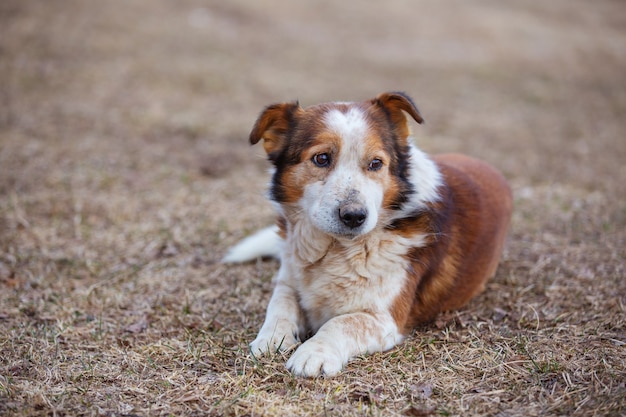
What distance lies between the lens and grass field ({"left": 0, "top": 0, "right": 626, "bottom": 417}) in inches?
146

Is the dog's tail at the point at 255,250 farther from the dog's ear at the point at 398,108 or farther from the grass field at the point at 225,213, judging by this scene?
the dog's ear at the point at 398,108

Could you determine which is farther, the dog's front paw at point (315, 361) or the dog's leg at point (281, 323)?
the dog's leg at point (281, 323)

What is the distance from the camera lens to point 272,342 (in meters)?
4.11

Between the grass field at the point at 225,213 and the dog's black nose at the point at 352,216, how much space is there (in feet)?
3.22

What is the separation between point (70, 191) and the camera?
7.61 meters

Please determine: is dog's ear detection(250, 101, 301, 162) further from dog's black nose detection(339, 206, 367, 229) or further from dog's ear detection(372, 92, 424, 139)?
dog's black nose detection(339, 206, 367, 229)

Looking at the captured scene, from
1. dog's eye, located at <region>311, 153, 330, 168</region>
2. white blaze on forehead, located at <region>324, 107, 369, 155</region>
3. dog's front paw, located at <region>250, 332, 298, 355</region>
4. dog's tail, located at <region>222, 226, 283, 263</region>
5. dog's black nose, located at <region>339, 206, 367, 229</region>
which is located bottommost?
dog's tail, located at <region>222, 226, 283, 263</region>

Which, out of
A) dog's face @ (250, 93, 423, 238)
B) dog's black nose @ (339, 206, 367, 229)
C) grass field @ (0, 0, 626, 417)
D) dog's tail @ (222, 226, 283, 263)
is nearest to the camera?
grass field @ (0, 0, 626, 417)

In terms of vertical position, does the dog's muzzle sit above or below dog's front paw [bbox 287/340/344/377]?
above

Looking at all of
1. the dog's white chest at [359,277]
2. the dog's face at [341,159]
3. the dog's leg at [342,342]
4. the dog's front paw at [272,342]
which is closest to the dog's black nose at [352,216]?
the dog's face at [341,159]

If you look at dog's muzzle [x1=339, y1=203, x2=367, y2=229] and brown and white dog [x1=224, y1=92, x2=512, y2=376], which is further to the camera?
brown and white dog [x1=224, y1=92, x2=512, y2=376]

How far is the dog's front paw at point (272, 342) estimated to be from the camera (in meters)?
4.08

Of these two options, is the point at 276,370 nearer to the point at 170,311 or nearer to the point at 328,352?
the point at 328,352

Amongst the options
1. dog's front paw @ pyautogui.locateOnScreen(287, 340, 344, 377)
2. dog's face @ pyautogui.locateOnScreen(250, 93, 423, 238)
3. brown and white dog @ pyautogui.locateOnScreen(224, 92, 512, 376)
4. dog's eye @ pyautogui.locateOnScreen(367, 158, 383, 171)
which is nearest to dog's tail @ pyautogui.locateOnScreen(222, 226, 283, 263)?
brown and white dog @ pyautogui.locateOnScreen(224, 92, 512, 376)
